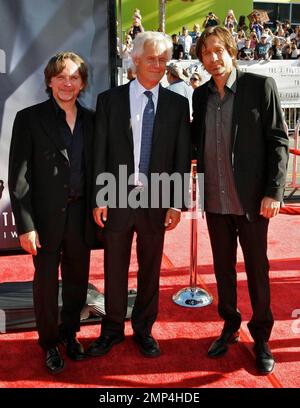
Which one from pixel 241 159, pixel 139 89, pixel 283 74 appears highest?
pixel 283 74

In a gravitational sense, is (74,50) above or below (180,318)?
above

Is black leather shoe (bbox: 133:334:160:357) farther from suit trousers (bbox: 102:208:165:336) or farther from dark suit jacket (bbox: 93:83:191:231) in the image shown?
dark suit jacket (bbox: 93:83:191:231)

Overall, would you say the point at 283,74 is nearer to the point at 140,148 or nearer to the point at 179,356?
the point at 140,148

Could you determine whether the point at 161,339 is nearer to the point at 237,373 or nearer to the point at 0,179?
the point at 237,373

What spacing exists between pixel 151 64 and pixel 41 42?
6.20 feet

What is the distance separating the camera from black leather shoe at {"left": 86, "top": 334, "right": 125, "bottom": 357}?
9.63 ft

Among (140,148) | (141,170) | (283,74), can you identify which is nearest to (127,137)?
(140,148)

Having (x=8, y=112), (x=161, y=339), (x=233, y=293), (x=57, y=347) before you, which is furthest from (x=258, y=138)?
(x=8, y=112)

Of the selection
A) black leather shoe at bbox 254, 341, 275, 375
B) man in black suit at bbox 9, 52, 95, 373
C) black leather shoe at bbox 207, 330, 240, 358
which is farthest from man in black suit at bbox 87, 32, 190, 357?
black leather shoe at bbox 254, 341, 275, 375

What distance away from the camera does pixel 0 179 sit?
439cm

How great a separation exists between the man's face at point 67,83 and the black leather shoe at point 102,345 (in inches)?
58.6

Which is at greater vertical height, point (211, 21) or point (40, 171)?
point (211, 21)

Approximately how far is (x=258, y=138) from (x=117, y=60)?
81.3 inches

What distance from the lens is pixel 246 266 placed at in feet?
9.26
